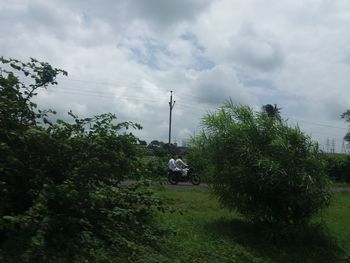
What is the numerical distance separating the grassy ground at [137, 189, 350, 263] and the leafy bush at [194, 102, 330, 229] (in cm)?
47

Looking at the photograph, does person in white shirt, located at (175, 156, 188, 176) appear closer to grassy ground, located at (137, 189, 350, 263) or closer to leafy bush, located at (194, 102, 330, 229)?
grassy ground, located at (137, 189, 350, 263)

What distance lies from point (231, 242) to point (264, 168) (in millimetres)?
1655

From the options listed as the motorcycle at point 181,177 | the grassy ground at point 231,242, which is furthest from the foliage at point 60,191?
the motorcycle at point 181,177

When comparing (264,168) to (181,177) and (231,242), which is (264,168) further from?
(181,177)

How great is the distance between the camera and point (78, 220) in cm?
718

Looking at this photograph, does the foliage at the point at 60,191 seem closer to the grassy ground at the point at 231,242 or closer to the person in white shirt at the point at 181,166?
the grassy ground at the point at 231,242

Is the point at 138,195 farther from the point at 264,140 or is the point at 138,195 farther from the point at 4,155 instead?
the point at 264,140

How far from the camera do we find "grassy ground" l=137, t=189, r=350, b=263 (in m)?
9.31

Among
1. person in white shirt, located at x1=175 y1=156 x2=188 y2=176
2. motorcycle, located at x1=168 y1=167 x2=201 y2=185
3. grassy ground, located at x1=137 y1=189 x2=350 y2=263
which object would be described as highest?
person in white shirt, located at x1=175 y1=156 x2=188 y2=176

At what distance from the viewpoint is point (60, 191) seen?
688 cm

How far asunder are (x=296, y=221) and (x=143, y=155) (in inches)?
A: 174

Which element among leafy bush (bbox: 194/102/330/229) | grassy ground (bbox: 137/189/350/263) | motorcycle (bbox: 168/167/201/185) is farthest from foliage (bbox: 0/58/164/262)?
motorcycle (bbox: 168/167/201/185)

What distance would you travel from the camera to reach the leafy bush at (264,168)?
1126 centimetres

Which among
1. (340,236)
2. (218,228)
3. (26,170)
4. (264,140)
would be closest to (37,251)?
(26,170)
